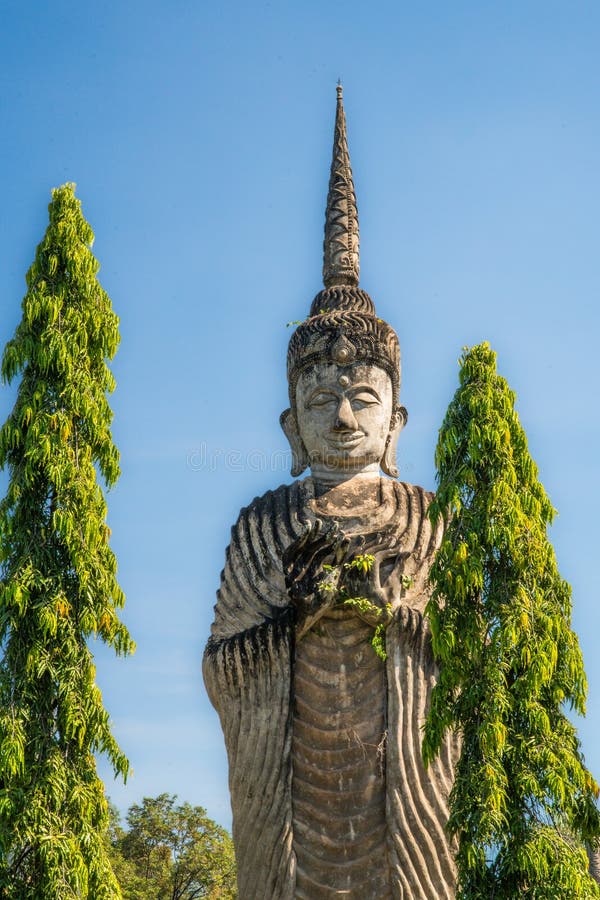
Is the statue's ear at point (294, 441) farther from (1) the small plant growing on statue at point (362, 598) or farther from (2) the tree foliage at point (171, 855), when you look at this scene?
(2) the tree foliage at point (171, 855)

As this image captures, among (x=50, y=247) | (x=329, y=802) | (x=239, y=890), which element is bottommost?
(x=239, y=890)

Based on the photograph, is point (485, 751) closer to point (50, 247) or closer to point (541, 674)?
point (541, 674)

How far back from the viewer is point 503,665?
7070 mm

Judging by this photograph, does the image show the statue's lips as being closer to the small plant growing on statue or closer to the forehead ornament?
the forehead ornament

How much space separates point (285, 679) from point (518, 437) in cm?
242

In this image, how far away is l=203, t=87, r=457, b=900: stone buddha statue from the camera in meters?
8.40

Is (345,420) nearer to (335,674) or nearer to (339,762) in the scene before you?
(335,674)

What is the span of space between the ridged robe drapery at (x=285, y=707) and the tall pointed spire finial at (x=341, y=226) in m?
2.14

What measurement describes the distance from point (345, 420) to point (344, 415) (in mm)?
42

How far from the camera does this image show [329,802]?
28.1ft

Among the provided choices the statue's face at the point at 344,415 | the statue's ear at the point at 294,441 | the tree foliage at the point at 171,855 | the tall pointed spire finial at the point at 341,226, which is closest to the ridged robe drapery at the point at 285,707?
the statue's face at the point at 344,415

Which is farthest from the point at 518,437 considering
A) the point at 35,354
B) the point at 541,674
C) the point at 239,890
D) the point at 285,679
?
the point at 239,890

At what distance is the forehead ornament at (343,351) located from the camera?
389 inches

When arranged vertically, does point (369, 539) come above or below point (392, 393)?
below
